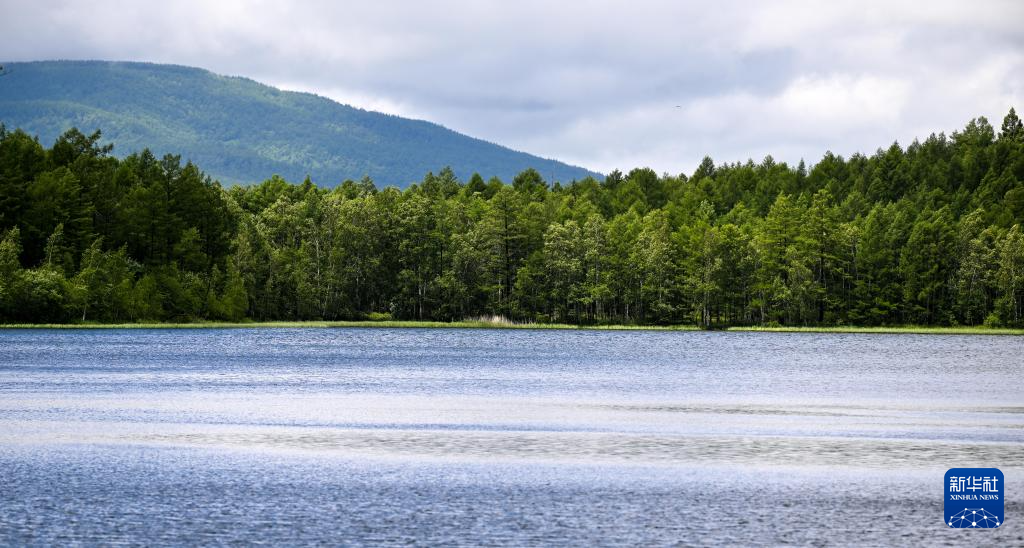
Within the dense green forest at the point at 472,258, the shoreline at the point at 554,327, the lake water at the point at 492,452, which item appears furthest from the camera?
the shoreline at the point at 554,327

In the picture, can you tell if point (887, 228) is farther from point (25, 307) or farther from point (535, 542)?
point (535, 542)

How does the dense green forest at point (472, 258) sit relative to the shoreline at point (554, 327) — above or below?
above

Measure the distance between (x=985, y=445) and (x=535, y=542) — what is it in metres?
21.1

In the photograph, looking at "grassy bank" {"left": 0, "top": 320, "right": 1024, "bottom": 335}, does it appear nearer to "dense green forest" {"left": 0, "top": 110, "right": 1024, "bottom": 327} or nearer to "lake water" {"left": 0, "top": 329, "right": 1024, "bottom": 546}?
"dense green forest" {"left": 0, "top": 110, "right": 1024, "bottom": 327}

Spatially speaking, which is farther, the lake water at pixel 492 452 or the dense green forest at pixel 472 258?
the dense green forest at pixel 472 258

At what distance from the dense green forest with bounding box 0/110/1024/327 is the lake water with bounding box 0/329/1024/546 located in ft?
216

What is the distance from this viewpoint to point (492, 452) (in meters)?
36.4

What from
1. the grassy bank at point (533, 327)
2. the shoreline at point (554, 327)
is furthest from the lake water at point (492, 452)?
the shoreline at point (554, 327)

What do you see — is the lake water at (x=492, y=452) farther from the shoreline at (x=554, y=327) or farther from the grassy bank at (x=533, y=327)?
the shoreline at (x=554, y=327)

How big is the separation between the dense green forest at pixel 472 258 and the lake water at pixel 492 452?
216 ft

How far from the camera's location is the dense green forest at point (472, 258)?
453ft

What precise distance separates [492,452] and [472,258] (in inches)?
4767

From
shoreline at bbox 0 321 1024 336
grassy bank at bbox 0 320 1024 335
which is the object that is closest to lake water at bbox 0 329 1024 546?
grassy bank at bbox 0 320 1024 335

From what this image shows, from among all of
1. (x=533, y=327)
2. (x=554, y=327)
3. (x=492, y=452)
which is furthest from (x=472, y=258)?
(x=492, y=452)
